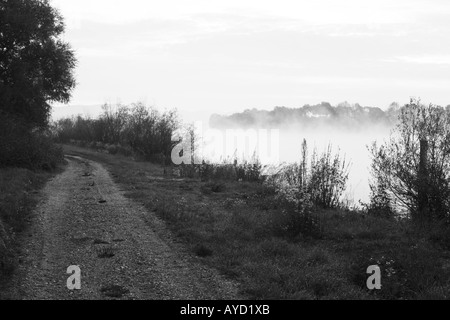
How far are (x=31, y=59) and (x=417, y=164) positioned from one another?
22716 millimetres

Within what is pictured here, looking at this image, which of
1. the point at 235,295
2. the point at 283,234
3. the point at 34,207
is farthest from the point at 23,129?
the point at 235,295

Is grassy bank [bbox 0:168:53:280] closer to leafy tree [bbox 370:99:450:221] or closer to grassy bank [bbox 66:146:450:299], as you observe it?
grassy bank [bbox 66:146:450:299]

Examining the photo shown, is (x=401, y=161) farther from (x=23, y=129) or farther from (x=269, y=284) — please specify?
(x=23, y=129)

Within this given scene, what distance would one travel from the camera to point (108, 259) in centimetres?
934

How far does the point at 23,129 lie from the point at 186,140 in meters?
17.8

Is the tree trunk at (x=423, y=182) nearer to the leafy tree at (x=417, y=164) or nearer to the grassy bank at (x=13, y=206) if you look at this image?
the leafy tree at (x=417, y=164)

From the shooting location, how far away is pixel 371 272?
877 cm

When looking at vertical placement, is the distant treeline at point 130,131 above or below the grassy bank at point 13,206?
above

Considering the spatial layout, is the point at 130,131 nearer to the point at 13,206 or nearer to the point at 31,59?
the point at 31,59

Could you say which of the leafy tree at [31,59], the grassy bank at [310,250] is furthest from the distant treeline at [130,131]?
the grassy bank at [310,250]

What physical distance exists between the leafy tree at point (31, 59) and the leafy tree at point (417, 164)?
1999cm

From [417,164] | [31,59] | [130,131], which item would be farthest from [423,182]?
[130,131]

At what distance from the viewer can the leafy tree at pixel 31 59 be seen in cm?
2617

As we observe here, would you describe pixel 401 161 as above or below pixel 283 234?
above
